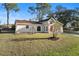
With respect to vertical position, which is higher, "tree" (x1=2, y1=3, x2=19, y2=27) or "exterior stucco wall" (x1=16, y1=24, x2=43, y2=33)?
"tree" (x1=2, y1=3, x2=19, y2=27)

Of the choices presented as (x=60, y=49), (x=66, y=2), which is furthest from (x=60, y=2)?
(x=60, y=49)

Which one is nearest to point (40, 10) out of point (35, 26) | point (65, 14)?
point (35, 26)

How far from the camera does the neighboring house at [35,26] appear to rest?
3.56m

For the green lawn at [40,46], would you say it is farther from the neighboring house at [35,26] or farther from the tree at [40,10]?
the tree at [40,10]

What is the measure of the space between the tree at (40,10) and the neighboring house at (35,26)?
0.08 m

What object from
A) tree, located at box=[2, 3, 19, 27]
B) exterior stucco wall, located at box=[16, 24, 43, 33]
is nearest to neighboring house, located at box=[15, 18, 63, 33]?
exterior stucco wall, located at box=[16, 24, 43, 33]

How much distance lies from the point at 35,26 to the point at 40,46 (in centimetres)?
26

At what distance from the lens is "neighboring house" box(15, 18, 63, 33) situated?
3.56 meters

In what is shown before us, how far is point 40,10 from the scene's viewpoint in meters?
3.59

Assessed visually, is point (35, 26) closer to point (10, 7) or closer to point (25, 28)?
point (25, 28)

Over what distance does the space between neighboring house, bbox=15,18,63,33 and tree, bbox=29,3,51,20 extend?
0.08 meters

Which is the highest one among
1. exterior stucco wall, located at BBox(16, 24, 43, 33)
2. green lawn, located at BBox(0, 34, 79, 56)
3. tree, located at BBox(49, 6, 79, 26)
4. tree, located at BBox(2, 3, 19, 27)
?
tree, located at BBox(2, 3, 19, 27)

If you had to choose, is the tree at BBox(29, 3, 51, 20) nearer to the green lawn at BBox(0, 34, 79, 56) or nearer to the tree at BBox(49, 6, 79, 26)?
the tree at BBox(49, 6, 79, 26)

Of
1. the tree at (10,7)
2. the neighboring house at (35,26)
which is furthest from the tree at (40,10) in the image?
the tree at (10,7)
